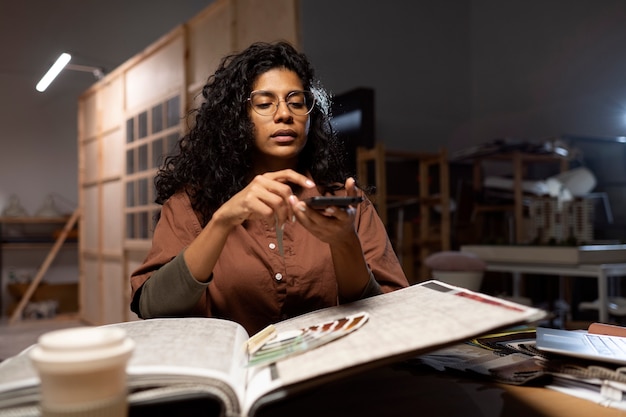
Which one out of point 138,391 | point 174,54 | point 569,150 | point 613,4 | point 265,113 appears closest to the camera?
point 138,391

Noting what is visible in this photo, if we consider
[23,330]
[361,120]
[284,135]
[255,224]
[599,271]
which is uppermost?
[361,120]

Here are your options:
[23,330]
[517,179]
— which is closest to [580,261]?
[517,179]

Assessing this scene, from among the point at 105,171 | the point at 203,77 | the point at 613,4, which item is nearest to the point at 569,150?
the point at 613,4

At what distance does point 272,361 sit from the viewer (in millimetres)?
510

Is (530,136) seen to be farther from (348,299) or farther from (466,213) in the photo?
(348,299)

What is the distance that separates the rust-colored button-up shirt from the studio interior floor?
3.11 metres

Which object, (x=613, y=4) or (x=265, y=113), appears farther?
(x=613, y=4)

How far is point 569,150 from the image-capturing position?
4.15m

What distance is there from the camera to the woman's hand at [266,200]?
65cm

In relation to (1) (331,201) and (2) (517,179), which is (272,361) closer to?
(1) (331,201)

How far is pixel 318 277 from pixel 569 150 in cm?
373

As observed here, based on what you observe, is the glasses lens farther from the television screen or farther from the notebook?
the television screen

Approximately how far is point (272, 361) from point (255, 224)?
1.87ft

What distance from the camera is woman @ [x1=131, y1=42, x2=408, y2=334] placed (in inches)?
32.6
